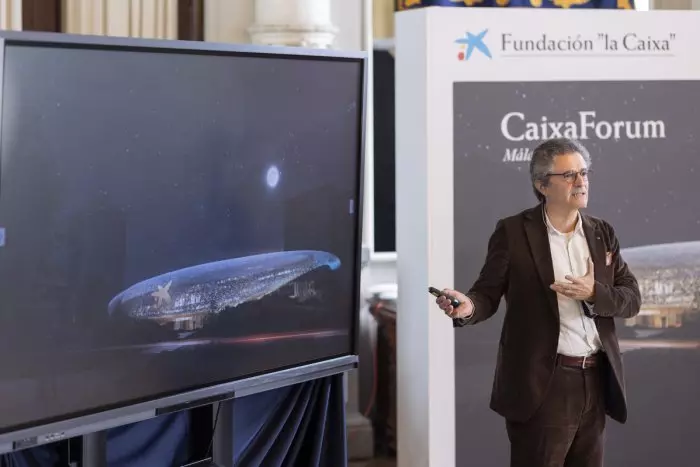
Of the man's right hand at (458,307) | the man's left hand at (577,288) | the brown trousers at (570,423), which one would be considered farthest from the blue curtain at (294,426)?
the man's left hand at (577,288)

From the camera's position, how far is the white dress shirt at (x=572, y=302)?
7.57 ft

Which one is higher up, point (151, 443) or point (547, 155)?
point (547, 155)

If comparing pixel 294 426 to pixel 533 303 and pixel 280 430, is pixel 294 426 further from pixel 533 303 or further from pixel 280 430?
pixel 533 303

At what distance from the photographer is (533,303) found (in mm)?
2359

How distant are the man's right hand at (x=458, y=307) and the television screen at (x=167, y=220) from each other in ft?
0.75

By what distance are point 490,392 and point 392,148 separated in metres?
1.47

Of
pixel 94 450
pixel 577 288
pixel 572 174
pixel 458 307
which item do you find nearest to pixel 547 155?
pixel 572 174

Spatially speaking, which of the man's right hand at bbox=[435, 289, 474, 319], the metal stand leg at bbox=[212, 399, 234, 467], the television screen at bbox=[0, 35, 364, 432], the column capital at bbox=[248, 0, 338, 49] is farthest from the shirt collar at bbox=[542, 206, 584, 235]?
the column capital at bbox=[248, 0, 338, 49]

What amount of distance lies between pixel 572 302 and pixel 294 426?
31.9 inches

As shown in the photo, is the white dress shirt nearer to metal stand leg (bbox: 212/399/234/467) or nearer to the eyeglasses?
the eyeglasses

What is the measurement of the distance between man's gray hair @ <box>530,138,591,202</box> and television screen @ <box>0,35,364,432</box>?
1.69 ft

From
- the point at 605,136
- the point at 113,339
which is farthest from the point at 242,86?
the point at 605,136

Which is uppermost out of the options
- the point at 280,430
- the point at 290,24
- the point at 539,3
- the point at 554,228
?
the point at 539,3

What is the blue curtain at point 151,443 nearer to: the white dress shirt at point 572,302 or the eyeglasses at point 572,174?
the white dress shirt at point 572,302
